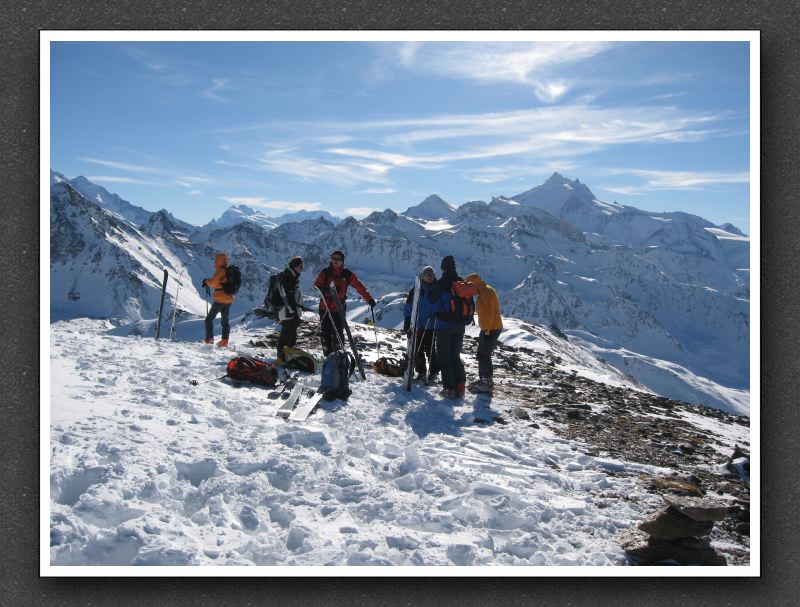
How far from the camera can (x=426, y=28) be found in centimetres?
632

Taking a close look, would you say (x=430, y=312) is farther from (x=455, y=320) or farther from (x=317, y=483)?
(x=317, y=483)

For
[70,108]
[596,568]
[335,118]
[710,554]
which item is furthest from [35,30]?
[710,554]

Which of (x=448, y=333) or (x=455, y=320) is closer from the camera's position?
(x=455, y=320)

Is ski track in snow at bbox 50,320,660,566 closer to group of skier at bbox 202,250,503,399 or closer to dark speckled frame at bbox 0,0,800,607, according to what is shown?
dark speckled frame at bbox 0,0,800,607

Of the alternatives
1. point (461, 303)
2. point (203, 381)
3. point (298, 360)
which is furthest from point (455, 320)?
point (203, 381)

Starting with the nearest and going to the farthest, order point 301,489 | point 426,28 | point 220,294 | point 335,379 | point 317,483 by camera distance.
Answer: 1. point 301,489
2. point 317,483
3. point 426,28
4. point 335,379
5. point 220,294

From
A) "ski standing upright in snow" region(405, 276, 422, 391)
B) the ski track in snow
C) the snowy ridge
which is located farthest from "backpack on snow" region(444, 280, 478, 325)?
the ski track in snow

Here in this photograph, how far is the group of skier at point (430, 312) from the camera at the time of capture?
993 cm

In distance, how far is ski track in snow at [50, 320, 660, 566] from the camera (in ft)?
15.5

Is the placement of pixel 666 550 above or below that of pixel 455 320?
below

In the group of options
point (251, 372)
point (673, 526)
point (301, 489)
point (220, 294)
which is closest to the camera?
point (673, 526)

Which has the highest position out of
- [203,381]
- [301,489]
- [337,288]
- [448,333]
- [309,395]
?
[337,288]

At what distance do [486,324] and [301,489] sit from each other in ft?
19.6

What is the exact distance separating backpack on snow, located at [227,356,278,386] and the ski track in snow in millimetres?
1315
